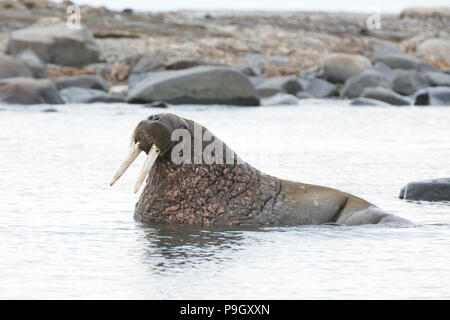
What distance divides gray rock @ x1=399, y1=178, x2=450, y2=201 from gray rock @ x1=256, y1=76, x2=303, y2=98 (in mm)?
20979

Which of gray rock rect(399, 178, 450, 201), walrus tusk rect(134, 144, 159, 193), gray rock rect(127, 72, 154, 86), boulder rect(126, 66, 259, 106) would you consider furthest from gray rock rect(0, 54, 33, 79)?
walrus tusk rect(134, 144, 159, 193)

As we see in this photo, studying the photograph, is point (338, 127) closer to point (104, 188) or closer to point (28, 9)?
point (104, 188)

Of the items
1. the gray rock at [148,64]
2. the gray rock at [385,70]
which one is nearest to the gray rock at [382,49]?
the gray rock at [385,70]

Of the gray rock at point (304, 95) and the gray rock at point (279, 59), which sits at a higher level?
the gray rock at point (279, 59)

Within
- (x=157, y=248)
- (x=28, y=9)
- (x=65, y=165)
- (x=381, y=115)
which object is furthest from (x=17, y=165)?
(x=28, y=9)

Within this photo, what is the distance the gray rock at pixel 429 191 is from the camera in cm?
1105

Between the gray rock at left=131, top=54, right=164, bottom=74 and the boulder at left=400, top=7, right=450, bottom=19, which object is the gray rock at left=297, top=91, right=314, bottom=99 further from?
the boulder at left=400, top=7, right=450, bottom=19

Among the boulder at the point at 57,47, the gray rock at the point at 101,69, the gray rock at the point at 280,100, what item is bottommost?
the gray rock at the point at 280,100

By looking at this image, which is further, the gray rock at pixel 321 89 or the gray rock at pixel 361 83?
the gray rock at pixel 321 89

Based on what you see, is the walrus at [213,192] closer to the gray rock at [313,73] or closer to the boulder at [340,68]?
the boulder at [340,68]

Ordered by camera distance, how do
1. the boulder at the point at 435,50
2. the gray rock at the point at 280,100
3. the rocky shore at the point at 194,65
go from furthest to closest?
the boulder at the point at 435,50, the gray rock at the point at 280,100, the rocky shore at the point at 194,65

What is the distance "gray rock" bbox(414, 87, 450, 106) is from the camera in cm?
2942

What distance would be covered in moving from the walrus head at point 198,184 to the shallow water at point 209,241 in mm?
192

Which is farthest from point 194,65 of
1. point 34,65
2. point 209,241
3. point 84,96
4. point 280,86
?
point 209,241
